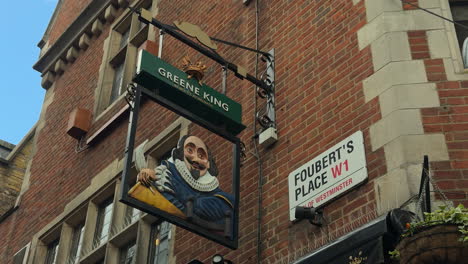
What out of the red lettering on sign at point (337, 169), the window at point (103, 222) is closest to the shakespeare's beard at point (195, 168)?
the red lettering on sign at point (337, 169)

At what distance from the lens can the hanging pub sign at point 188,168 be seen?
732cm

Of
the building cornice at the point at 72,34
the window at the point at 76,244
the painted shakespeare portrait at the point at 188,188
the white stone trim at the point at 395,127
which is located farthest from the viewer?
the building cornice at the point at 72,34

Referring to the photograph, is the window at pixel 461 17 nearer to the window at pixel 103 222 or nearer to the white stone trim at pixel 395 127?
the white stone trim at pixel 395 127

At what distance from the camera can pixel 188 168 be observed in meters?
7.75

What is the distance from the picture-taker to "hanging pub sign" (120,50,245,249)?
732 cm

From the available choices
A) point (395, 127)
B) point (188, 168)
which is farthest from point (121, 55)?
point (395, 127)

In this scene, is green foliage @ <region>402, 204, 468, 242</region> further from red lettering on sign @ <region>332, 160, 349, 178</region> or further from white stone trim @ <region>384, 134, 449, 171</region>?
red lettering on sign @ <region>332, 160, 349, 178</region>

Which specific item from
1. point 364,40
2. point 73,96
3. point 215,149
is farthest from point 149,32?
point 364,40

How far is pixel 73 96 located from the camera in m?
14.7

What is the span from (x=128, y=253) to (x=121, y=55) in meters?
4.79

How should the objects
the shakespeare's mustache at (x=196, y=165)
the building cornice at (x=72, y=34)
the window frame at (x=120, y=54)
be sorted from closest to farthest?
the shakespeare's mustache at (x=196, y=165) → the window frame at (x=120, y=54) → the building cornice at (x=72, y=34)

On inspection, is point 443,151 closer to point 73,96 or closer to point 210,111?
point 210,111

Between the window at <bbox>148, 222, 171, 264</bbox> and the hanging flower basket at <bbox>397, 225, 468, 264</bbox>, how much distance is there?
4533 mm

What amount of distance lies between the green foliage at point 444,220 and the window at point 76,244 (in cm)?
670
